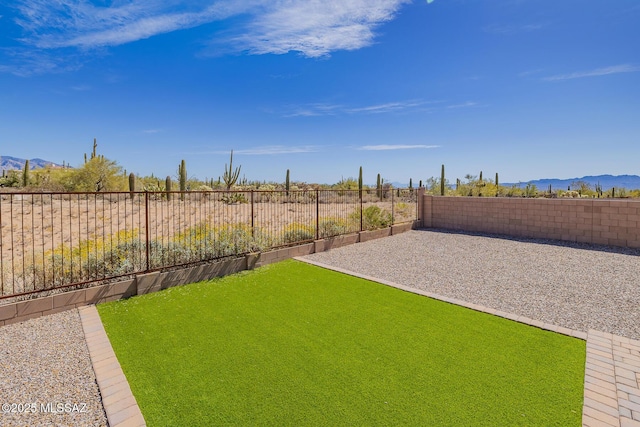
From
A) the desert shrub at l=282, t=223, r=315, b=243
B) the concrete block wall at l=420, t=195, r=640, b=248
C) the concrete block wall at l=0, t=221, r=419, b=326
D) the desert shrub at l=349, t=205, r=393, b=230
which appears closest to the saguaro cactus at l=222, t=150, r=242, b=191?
the desert shrub at l=349, t=205, r=393, b=230

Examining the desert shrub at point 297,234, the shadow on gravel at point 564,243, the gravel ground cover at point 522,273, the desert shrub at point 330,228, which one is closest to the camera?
the gravel ground cover at point 522,273

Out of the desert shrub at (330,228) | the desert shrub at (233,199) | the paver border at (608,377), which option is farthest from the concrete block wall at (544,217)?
the desert shrub at (233,199)

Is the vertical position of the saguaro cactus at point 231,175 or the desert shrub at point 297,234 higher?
the saguaro cactus at point 231,175

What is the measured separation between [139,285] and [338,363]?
4.06 m

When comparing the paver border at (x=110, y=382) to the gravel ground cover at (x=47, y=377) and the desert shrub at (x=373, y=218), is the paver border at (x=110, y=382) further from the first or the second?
the desert shrub at (x=373, y=218)

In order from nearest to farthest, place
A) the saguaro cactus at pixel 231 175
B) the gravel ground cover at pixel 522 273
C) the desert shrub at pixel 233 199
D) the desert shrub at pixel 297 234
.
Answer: the gravel ground cover at pixel 522 273, the desert shrub at pixel 297 234, the desert shrub at pixel 233 199, the saguaro cactus at pixel 231 175

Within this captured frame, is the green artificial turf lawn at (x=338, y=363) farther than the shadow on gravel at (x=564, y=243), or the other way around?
the shadow on gravel at (x=564, y=243)

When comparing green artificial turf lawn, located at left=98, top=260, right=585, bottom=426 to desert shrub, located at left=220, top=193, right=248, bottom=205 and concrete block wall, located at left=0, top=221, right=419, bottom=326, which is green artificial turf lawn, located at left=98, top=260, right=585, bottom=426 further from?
desert shrub, located at left=220, top=193, right=248, bottom=205

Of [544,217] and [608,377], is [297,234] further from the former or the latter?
[544,217]

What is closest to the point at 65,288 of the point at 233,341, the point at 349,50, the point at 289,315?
the point at 233,341

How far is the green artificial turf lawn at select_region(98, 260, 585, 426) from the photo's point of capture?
2.44 m

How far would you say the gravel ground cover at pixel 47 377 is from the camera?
246 centimetres

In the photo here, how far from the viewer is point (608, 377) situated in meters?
2.88

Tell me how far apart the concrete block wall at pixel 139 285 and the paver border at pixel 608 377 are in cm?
497
